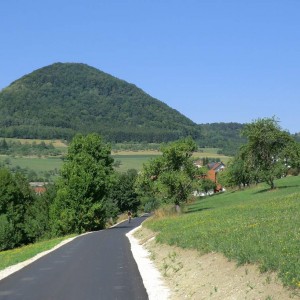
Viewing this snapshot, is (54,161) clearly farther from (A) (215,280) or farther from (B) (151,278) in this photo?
(A) (215,280)

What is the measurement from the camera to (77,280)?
56.0 ft

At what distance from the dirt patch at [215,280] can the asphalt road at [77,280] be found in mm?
1059

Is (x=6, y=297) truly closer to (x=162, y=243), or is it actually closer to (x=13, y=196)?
(x=162, y=243)

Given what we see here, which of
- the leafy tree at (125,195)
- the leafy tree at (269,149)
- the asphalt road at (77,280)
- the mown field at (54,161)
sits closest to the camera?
the asphalt road at (77,280)

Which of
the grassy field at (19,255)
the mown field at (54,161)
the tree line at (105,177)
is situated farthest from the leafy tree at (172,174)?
the mown field at (54,161)

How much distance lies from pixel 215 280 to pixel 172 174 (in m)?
41.8

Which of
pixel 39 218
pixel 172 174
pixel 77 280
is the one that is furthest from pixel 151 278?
pixel 39 218

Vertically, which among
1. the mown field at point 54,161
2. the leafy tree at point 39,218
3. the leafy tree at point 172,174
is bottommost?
the leafy tree at point 39,218

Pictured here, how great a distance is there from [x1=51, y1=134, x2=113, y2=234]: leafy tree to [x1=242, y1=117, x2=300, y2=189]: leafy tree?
55.9 ft

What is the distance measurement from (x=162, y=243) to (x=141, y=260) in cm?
305

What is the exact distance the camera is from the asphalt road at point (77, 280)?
14.2 meters

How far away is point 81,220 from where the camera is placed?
194 feet

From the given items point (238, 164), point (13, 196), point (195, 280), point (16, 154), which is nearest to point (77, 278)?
point (195, 280)

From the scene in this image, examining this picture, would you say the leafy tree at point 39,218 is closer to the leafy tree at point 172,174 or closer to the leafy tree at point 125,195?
the leafy tree at point 172,174
